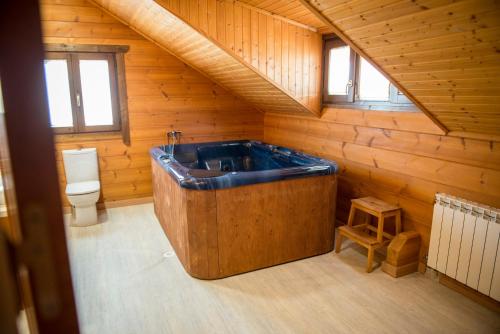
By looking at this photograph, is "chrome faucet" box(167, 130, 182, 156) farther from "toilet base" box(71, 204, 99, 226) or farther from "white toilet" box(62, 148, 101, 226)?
"toilet base" box(71, 204, 99, 226)

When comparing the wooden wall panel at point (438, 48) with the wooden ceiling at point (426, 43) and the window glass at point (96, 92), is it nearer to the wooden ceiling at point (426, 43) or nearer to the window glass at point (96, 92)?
the wooden ceiling at point (426, 43)

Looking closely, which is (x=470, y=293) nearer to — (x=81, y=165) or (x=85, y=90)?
(x=81, y=165)

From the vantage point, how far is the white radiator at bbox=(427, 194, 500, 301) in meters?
2.16

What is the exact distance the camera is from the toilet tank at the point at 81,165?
12.7ft

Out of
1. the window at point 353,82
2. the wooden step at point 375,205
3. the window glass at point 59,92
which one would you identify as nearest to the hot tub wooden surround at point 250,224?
the wooden step at point 375,205

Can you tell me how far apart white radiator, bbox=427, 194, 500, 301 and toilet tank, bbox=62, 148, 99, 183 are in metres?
3.47

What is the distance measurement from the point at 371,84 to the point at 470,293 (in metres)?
1.80

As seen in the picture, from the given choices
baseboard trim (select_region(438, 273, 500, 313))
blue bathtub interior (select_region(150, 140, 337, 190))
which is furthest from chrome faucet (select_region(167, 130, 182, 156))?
baseboard trim (select_region(438, 273, 500, 313))

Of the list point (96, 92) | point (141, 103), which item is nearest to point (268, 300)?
point (141, 103)

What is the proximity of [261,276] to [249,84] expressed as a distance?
209 cm

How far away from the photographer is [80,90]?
3.97 metres

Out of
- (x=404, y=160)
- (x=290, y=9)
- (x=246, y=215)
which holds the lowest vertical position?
(x=246, y=215)

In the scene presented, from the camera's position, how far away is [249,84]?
383cm

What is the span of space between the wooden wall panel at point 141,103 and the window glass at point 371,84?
1935 millimetres
